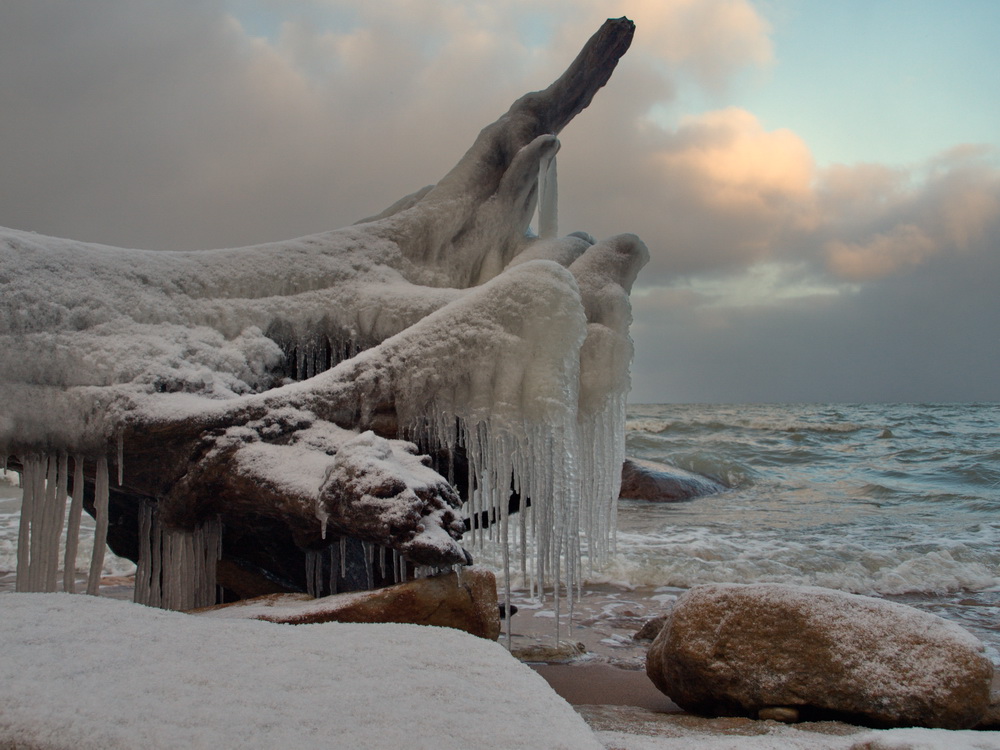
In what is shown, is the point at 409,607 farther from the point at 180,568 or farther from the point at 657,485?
the point at 657,485

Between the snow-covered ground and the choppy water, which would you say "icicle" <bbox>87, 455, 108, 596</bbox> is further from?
the choppy water

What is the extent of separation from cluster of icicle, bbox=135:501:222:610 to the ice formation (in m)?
0.01

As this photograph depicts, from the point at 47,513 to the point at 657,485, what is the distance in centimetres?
1081

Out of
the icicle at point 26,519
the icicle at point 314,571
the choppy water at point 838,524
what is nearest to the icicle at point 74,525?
the icicle at point 26,519

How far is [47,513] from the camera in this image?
153 inches

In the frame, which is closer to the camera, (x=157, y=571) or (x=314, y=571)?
(x=157, y=571)

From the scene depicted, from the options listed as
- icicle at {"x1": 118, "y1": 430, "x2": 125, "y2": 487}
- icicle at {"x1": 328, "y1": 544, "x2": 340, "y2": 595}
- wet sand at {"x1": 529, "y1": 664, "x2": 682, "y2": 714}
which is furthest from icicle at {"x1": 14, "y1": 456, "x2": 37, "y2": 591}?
wet sand at {"x1": 529, "y1": 664, "x2": 682, "y2": 714}

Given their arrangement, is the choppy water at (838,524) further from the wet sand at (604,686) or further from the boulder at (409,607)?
the boulder at (409,607)

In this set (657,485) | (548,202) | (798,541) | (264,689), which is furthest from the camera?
(657,485)

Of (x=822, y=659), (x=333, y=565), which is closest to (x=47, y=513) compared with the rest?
(x=333, y=565)

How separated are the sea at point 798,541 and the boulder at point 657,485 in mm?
311

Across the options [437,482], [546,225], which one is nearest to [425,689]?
[437,482]

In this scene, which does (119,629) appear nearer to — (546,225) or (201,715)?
(201,715)

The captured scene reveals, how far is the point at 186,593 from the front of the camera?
396cm
